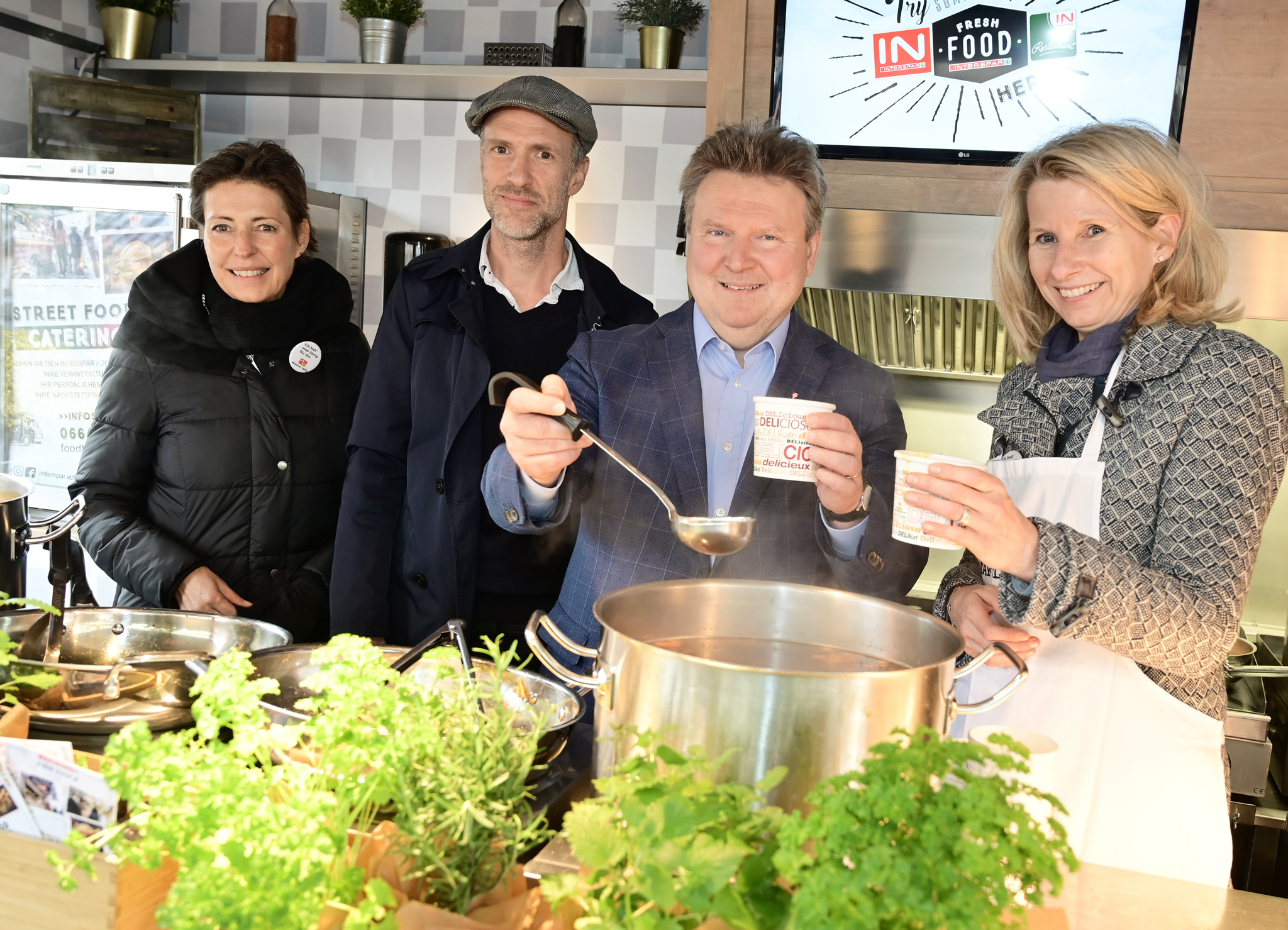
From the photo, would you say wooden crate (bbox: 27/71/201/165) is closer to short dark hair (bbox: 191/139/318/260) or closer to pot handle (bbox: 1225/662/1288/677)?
short dark hair (bbox: 191/139/318/260)

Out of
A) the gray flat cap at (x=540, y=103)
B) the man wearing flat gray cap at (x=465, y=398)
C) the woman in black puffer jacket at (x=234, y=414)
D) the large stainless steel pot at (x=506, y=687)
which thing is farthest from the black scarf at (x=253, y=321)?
the large stainless steel pot at (x=506, y=687)

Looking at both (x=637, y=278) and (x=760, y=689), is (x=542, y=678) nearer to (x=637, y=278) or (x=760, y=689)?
(x=760, y=689)

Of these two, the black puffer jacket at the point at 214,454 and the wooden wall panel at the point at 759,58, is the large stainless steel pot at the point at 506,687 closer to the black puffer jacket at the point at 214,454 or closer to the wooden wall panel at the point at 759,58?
the black puffer jacket at the point at 214,454

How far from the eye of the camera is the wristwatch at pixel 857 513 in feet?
4.92

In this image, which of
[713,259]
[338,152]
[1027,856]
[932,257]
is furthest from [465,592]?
[338,152]

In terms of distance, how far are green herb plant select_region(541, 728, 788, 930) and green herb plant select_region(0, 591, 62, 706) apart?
67cm

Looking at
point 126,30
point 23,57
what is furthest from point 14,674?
point 126,30

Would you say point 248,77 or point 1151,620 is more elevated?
point 248,77

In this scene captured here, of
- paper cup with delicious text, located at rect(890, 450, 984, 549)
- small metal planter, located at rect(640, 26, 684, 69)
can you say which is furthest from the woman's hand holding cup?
small metal planter, located at rect(640, 26, 684, 69)

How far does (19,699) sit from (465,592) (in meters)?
0.99

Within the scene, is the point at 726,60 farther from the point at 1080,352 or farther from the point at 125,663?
the point at 125,663

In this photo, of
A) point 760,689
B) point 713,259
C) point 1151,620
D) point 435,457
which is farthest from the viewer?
point 435,457

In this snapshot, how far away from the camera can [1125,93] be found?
87.4 inches

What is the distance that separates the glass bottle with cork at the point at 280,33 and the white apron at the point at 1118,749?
3.43 meters
